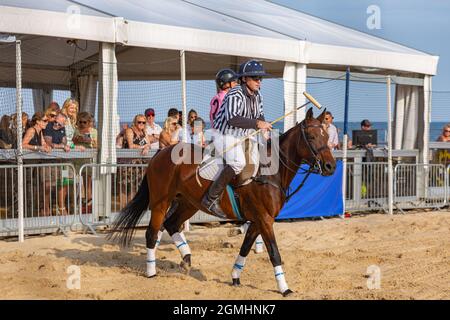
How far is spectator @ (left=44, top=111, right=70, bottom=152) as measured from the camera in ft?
35.1

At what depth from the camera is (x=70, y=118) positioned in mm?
11188

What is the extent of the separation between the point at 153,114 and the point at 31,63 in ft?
12.5

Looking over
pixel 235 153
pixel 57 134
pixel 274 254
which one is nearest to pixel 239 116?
pixel 235 153

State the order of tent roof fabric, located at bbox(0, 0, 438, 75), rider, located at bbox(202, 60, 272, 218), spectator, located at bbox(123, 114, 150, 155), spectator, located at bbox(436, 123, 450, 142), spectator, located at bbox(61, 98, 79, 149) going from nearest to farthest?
rider, located at bbox(202, 60, 272, 218)
tent roof fabric, located at bbox(0, 0, 438, 75)
spectator, located at bbox(61, 98, 79, 149)
spectator, located at bbox(123, 114, 150, 155)
spectator, located at bbox(436, 123, 450, 142)

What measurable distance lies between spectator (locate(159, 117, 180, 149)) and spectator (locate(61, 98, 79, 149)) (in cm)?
147

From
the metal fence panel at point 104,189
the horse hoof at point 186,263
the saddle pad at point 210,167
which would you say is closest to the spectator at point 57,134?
the metal fence panel at point 104,189

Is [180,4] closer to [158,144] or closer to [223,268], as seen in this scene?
[158,144]

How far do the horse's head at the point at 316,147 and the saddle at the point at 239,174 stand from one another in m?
0.53

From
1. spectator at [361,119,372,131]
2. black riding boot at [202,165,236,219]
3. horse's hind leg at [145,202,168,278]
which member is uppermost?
spectator at [361,119,372,131]

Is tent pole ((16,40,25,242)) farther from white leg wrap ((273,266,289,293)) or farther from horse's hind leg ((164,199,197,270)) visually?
white leg wrap ((273,266,289,293))

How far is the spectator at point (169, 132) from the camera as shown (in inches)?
457

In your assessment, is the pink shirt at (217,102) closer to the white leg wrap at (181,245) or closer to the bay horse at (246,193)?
the bay horse at (246,193)

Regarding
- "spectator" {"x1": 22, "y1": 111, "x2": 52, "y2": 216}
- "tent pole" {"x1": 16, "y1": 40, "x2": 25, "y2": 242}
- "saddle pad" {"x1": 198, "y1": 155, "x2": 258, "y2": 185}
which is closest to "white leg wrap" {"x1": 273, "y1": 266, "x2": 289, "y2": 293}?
"saddle pad" {"x1": 198, "y1": 155, "x2": 258, "y2": 185}

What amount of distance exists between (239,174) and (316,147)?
865mm
